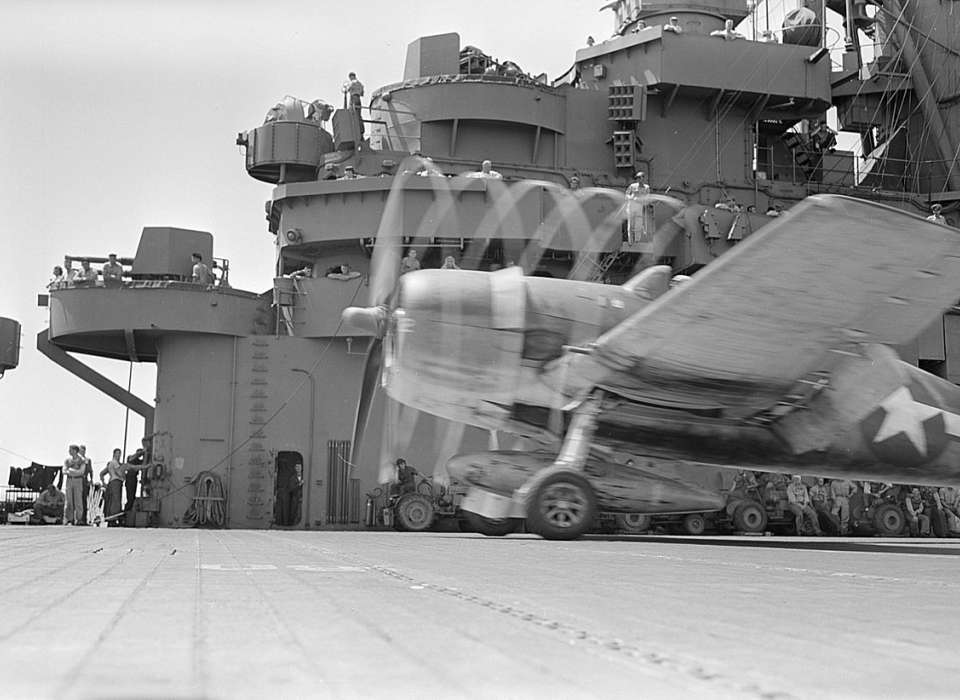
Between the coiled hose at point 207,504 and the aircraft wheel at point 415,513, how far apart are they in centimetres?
398

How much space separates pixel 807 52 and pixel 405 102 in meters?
10.6

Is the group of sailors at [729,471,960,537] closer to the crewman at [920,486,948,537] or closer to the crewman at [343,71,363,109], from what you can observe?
Result: the crewman at [920,486,948,537]

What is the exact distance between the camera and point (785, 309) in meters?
12.9

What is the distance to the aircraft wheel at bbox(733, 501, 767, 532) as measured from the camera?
23.8 meters

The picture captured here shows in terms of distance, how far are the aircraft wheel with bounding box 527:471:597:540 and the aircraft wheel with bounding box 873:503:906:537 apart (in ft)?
45.2

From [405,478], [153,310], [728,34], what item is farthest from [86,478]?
[728,34]

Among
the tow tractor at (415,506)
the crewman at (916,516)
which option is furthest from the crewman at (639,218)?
the crewman at (916,516)

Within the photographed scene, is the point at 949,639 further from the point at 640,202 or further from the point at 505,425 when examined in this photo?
the point at 640,202

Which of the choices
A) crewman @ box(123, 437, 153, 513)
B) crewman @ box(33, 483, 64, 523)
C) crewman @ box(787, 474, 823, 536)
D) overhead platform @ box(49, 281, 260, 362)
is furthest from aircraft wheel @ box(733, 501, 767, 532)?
crewman @ box(33, 483, 64, 523)

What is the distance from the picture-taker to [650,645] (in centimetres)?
346

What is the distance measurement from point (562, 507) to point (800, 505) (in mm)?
12389

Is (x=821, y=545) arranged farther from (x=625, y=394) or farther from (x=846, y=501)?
(x=846, y=501)

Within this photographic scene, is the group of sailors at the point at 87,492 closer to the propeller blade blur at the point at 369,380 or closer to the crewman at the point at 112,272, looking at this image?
the crewman at the point at 112,272

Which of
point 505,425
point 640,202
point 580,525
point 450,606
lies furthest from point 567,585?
point 640,202
